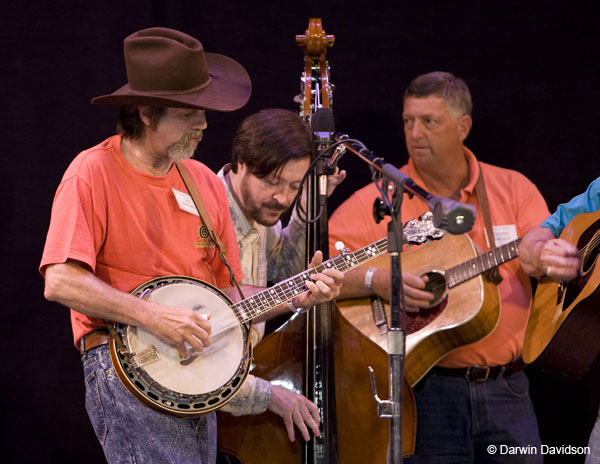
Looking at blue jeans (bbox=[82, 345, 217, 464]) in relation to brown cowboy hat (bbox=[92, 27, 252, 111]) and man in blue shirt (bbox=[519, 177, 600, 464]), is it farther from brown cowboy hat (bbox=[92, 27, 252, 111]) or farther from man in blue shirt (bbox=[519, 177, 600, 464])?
man in blue shirt (bbox=[519, 177, 600, 464])

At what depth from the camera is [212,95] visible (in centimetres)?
283

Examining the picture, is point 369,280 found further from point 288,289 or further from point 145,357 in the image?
point 145,357

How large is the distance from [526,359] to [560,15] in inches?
88.4

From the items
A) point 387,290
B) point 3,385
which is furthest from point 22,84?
point 387,290

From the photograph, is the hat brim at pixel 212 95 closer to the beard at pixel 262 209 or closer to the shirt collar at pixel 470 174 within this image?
the beard at pixel 262 209

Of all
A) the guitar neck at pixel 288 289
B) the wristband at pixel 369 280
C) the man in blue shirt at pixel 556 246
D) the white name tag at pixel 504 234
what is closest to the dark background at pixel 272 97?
the white name tag at pixel 504 234

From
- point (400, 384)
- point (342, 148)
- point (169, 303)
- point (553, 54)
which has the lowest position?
point (400, 384)

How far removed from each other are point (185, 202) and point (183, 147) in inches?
8.3

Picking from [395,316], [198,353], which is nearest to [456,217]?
[395,316]

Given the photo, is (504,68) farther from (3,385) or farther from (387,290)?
(3,385)

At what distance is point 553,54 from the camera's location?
442cm

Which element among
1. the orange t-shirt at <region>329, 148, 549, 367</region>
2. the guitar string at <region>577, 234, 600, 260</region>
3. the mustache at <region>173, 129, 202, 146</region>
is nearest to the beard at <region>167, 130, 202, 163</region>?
the mustache at <region>173, 129, 202, 146</region>

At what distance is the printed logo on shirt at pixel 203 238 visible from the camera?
2861mm

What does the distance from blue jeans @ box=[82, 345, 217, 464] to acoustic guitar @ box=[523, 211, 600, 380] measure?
1.55 m
